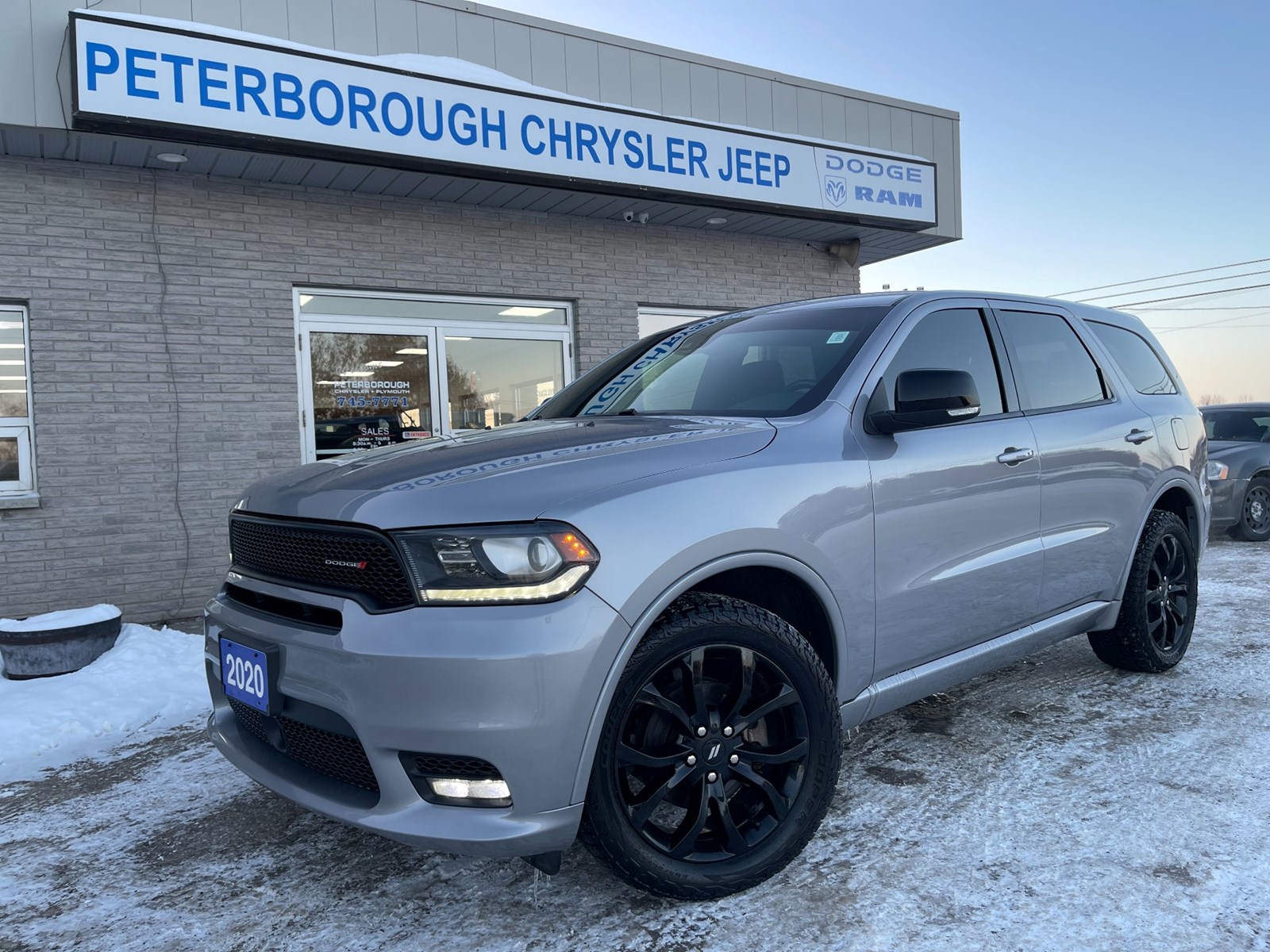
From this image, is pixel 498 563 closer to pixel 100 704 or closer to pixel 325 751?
pixel 325 751

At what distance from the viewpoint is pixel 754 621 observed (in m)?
2.44

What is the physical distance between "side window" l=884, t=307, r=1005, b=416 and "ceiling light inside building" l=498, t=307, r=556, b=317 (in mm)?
5685

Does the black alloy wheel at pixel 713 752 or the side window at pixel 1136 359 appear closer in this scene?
the black alloy wheel at pixel 713 752

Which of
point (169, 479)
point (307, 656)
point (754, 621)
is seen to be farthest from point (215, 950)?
point (169, 479)

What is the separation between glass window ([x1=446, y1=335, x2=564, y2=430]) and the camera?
27.4 feet

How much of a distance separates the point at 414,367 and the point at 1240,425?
9.67 meters

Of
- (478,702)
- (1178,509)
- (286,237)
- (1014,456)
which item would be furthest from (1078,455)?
(286,237)

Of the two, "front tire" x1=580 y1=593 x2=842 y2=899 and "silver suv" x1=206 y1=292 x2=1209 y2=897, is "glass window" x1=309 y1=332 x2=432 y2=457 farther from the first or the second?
"front tire" x1=580 y1=593 x2=842 y2=899

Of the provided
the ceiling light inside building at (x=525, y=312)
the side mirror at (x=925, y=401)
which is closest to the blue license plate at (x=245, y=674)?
the side mirror at (x=925, y=401)

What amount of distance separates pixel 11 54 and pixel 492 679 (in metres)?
6.27

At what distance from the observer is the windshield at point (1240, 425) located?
10523mm

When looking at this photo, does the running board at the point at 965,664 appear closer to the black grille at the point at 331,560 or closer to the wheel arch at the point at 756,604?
the wheel arch at the point at 756,604

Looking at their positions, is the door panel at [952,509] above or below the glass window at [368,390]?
below

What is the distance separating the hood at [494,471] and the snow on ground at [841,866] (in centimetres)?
112
